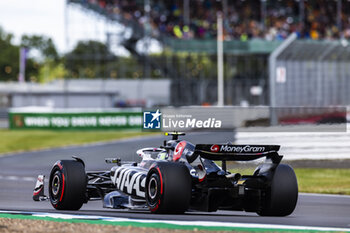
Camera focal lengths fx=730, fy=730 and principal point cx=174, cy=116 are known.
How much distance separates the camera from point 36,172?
19.1m

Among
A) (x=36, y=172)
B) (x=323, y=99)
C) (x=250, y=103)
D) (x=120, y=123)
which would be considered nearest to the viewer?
(x=36, y=172)

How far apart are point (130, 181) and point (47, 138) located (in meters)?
25.3

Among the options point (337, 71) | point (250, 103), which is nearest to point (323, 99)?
point (337, 71)

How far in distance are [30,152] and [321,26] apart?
28.4 m

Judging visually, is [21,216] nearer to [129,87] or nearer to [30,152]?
[30,152]

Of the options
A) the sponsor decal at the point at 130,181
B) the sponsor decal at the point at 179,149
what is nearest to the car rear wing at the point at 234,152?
the sponsor decal at the point at 179,149

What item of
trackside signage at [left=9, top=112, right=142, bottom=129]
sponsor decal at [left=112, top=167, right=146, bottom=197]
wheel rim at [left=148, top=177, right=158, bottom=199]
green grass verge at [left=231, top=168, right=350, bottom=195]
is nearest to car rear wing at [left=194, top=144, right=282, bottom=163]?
wheel rim at [left=148, top=177, right=158, bottom=199]

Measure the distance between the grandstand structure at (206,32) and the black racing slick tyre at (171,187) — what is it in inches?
1616

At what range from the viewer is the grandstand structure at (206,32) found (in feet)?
163

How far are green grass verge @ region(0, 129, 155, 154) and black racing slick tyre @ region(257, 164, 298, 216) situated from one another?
2142cm

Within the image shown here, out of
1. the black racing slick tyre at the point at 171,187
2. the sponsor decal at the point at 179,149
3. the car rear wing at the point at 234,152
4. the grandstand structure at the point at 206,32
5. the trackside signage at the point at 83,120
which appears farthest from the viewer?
the grandstand structure at the point at 206,32

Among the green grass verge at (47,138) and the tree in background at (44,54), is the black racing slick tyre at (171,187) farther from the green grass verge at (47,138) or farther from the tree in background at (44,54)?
the tree in background at (44,54)

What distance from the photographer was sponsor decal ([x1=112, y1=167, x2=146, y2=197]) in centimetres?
838

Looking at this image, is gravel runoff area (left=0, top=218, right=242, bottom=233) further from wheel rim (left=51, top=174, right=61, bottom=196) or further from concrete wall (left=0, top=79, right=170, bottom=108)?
concrete wall (left=0, top=79, right=170, bottom=108)
